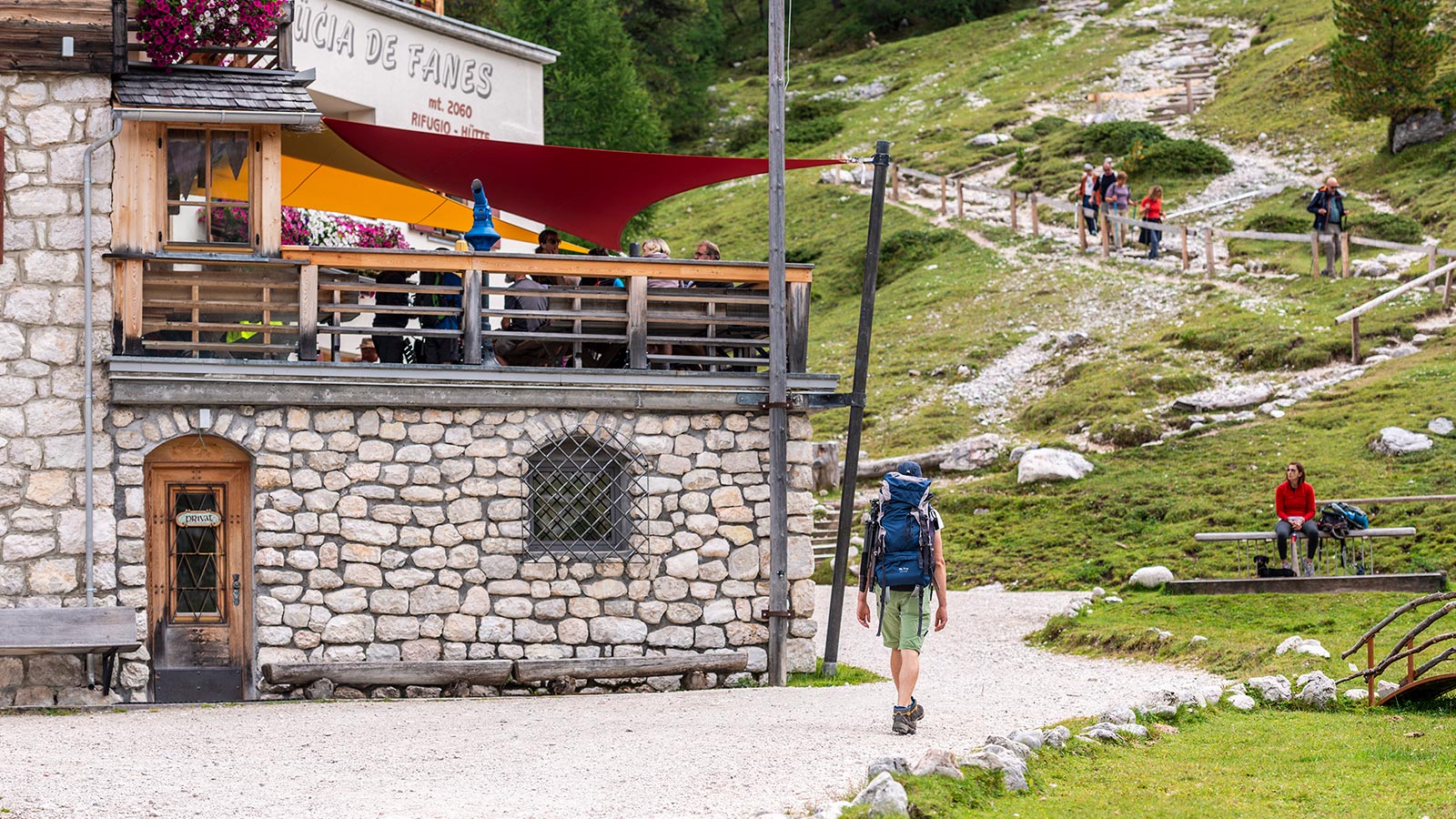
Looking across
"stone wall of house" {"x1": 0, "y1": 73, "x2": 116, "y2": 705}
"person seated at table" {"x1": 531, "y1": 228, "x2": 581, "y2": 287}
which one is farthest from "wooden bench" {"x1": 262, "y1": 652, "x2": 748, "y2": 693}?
"person seated at table" {"x1": 531, "y1": 228, "x2": 581, "y2": 287}

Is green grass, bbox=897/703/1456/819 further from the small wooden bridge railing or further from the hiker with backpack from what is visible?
the hiker with backpack

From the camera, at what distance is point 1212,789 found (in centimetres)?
861

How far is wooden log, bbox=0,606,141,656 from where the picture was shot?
1197 centimetres

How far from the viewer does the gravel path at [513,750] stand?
837 centimetres

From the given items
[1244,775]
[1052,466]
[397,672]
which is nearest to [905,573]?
[1244,775]

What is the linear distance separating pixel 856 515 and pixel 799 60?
51.7 metres

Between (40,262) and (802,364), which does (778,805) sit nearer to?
(802,364)

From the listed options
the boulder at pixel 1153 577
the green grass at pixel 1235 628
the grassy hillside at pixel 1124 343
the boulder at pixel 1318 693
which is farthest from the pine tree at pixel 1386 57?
the boulder at pixel 1318 693

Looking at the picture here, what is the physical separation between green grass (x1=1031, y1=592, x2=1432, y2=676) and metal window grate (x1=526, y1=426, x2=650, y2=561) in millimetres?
4934

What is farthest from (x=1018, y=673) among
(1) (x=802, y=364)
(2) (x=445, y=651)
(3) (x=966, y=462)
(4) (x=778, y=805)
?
(3) (x=966, y=462)

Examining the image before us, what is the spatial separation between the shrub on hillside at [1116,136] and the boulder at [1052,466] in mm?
19102

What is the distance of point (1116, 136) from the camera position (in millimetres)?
42281

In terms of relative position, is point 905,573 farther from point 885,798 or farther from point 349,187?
point 349,187

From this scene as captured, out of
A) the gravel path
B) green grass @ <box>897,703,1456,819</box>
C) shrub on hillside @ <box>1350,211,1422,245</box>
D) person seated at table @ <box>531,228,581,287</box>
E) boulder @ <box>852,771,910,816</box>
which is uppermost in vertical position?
shrub on hillside @ <box>1350,211,1422,245</box>
